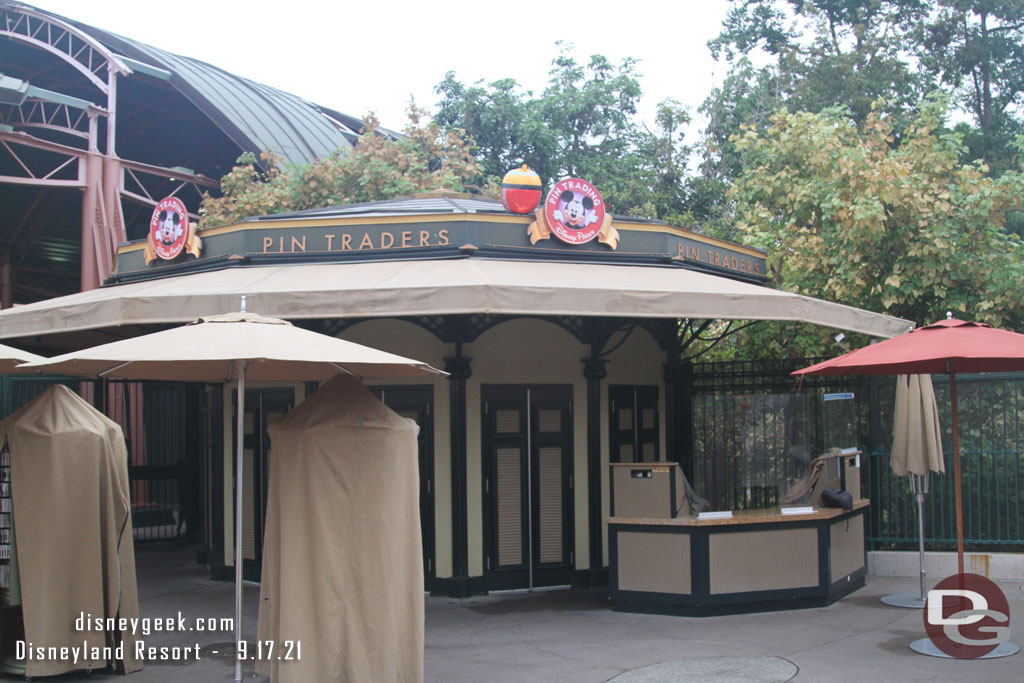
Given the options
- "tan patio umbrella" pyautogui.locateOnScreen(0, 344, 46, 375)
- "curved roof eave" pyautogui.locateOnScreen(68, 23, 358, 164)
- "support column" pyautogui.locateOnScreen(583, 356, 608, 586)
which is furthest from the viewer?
"curved roof eave" pyautogui.locateOnScreen(68, 23, 358, 164)

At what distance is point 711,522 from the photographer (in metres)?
8.80

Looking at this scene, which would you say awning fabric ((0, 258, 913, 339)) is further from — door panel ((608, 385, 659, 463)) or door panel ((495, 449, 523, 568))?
door panel ((495, 449, 523, 568))

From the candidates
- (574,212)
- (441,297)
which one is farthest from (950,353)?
(574,212)

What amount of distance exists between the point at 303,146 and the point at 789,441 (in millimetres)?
18146

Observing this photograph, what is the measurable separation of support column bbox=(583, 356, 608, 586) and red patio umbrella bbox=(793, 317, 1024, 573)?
2.86 m

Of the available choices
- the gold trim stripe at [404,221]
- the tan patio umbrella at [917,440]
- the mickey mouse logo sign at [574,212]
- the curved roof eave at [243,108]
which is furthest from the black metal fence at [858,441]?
the curved roof eave at [243,108]

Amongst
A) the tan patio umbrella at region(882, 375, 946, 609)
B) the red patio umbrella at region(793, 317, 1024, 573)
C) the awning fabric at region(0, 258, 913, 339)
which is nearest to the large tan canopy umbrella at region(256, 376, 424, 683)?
the awning fabric at region(0, 258, 913, 339)

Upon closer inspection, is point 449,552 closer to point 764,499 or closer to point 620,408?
point 620,408

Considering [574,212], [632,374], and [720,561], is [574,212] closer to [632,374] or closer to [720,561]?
[632,374]

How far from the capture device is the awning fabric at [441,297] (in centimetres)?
842

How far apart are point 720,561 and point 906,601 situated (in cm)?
200

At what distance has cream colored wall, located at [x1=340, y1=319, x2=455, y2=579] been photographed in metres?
10.2

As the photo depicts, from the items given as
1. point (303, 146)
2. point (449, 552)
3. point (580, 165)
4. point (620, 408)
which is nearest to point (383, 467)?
point (449, 552)

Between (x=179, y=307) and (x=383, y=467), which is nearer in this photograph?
(x=383, y=467)
